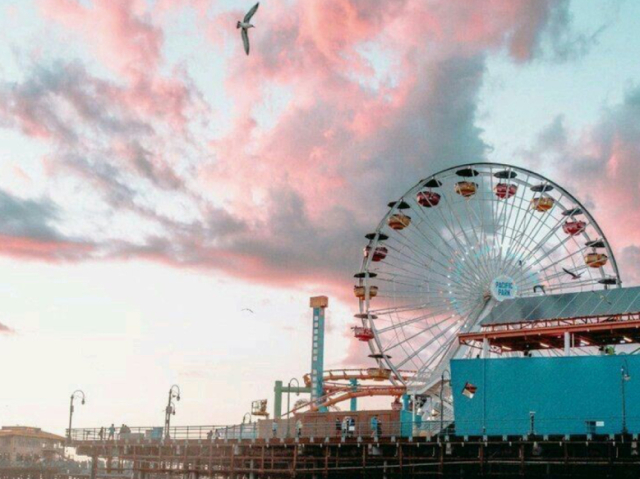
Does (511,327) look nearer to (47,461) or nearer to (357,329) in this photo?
(357,329)

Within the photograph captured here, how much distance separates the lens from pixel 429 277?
8044cm

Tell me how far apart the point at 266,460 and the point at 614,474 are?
28675 mm

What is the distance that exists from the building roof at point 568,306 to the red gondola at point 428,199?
15.5 meters

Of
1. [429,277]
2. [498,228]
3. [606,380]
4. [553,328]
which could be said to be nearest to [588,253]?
[498,228]

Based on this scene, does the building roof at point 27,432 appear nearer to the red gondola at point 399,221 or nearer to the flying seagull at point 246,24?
the red gondola at point 399,221

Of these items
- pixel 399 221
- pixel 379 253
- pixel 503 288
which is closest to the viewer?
pixel 503 288

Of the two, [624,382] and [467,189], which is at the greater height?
[467,189]

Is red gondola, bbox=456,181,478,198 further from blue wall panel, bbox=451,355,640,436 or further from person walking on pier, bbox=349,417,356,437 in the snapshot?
person walking on pier, bbox=349,417,356,437

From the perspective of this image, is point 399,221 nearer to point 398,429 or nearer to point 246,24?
point 398,429

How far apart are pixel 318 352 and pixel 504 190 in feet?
86.4

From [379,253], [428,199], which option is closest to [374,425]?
[379,253]

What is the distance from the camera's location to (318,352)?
9475cm

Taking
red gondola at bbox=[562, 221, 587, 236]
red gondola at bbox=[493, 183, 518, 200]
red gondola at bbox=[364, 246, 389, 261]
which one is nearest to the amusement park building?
red gondola at bbox=[364, 246, 389, 261]

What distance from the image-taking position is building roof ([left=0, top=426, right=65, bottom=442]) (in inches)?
6914
